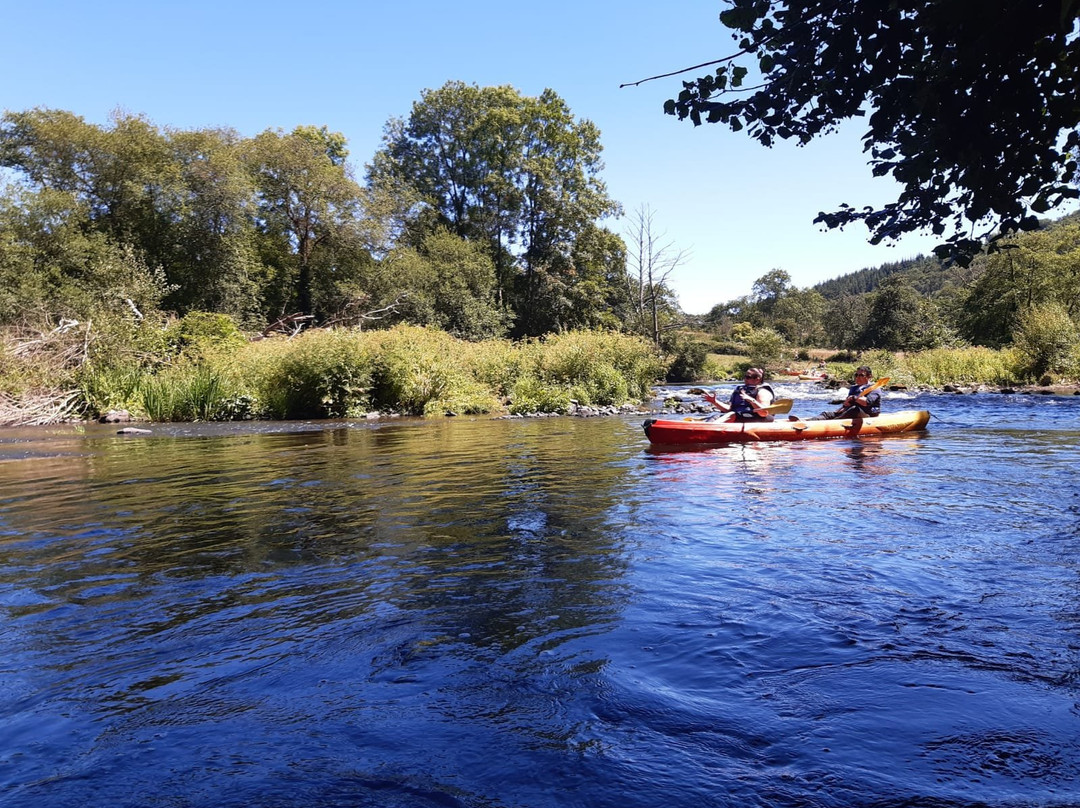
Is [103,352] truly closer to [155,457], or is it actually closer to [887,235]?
[155,457]

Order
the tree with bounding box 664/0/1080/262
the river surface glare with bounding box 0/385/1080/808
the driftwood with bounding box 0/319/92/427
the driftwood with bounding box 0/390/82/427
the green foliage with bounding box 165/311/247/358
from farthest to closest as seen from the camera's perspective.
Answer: the green foliage with bounding box 165/311/247/358 → the driftwood with bounding box 0/319/92/427 → the driftwood with bounding box 0/390/82/427 → the tree with bounding box 664/0/1080/262 → the river surface glare with bounding box 0/385/1080/808

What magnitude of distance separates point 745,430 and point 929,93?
8753 millimetres

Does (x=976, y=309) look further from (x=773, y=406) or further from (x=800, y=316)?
(x=773, y=406)

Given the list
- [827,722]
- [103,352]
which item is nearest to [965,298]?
[103,352]

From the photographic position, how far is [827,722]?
2.84 meters

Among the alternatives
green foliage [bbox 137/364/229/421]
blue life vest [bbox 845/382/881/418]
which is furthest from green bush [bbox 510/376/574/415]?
blue life vest [bbox 845/382/881/418]

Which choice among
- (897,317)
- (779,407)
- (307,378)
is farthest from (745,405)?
(897,317)

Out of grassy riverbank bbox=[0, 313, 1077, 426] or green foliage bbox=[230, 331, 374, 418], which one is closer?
grassy riverbank bbox=[0, 313, 1077, 426]

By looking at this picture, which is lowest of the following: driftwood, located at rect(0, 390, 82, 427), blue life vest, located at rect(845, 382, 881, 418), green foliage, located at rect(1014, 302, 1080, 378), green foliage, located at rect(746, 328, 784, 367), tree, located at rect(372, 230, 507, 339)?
blue life vest, located at rect(845, 382, 881, 418)

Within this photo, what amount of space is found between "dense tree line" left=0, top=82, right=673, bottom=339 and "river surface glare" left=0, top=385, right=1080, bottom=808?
16.2 metres

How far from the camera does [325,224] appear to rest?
111 ft

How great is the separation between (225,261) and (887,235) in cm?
3079

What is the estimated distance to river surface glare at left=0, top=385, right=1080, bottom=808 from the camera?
2498mm

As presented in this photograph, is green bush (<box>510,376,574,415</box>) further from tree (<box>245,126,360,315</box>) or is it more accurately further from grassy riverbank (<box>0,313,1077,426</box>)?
tree (<box>245,126,360,315</box>)
